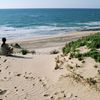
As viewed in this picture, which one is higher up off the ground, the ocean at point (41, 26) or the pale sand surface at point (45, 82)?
the pale sand surface at point (45, 82)

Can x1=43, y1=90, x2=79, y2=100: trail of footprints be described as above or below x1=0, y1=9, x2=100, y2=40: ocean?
above

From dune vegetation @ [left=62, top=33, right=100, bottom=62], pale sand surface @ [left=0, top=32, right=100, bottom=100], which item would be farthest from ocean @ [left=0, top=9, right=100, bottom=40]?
dune vegetation @ [left=62, top=33, right=100, bottom=62]

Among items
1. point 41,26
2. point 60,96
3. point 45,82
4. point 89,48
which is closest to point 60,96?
point 60,96

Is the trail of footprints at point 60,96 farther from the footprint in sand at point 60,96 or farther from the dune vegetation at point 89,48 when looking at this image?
the dune vegetation at point 89,48

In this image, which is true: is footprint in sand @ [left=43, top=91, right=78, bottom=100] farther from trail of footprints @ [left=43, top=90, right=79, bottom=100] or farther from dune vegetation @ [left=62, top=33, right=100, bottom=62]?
dune vegetation @ [left=62, top=33, right=100, bottom=62]

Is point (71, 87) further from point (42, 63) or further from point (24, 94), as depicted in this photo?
point (42, 63)

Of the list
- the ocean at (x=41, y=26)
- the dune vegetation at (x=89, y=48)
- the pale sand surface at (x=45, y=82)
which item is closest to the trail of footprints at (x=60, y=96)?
the pale sand surface at (x=45, y=82)

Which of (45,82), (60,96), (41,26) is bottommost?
(41,26)

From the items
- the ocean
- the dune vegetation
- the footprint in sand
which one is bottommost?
the ocean

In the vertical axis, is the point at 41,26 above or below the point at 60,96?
below

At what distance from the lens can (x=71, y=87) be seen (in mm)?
10391

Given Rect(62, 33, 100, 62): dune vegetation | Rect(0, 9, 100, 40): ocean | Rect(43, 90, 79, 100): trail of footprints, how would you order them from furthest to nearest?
1. Rect(0, 9, 100, 40): ocean
2. Rect(62, 33, 100, 62): dune vegetation
3. Rect(43, 90, 79, 100): trail of footprints

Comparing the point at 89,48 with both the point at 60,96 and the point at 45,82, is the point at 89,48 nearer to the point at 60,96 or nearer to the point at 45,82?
the point at 45,82

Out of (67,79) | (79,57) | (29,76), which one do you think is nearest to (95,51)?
(79,57)
